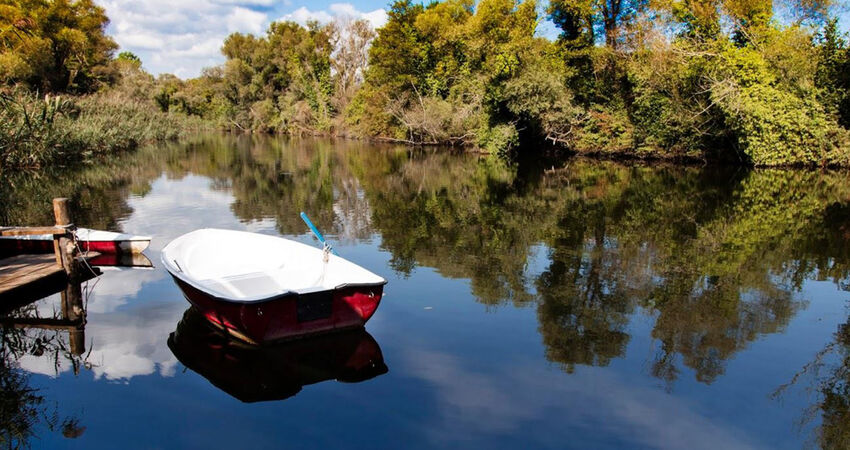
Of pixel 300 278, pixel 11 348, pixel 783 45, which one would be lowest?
pixel 11 348

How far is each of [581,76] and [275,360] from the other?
32.5 m

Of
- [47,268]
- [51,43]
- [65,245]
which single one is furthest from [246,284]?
[51,43]

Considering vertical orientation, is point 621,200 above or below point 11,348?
above

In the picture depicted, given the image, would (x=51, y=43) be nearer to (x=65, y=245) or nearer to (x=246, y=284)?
(x=65, y=245)

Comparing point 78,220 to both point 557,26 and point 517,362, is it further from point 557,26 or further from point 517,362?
point 557,26

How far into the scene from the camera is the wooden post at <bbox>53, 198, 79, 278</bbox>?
346 inches

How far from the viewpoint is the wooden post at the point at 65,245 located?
28.8ft

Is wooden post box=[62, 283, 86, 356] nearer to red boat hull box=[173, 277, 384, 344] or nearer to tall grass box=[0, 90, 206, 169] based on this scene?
red boat hull box=[173, 277, 384, 344]

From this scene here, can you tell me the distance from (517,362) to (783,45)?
27.0 meters

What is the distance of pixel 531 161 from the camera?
1220 inches

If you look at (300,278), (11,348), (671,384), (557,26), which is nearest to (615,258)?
(671,384)

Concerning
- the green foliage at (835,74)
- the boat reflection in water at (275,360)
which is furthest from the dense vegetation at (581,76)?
the boat reflection in water at (275,360)

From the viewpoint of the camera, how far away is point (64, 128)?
79.2ft

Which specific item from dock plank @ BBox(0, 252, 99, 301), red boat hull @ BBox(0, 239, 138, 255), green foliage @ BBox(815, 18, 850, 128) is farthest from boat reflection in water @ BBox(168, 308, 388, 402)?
green foliage @ BBox(815, 18, 850, 128)
